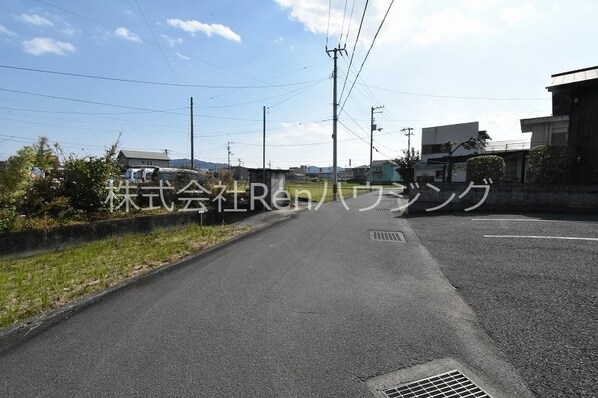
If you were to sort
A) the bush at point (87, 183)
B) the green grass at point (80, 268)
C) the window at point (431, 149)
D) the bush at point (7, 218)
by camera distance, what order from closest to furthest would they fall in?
the green grass at point (80, 268) < the bush at point (7, 218) < the bush at point (87, 183) < the window at point (431, 149)

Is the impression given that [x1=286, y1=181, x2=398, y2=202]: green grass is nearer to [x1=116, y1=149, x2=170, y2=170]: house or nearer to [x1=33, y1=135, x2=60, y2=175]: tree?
[x1=33, y1=135, x2=60, y2=175]: tree

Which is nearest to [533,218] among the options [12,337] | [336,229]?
[336,229]

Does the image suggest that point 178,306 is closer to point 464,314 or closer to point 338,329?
point 338,329

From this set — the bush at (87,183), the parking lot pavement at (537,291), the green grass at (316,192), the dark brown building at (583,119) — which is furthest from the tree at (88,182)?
the dark brown building at (583,119)

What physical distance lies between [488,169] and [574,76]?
17.2 feet

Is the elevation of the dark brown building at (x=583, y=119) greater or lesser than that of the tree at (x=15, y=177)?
greater

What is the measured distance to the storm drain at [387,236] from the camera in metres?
8.00

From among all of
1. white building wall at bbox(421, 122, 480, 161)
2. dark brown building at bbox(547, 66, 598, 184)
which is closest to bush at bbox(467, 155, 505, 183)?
dark brown building at bbox(547, 66, 598, 184)

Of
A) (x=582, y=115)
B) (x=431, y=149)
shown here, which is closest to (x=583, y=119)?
(x=582, y=115)

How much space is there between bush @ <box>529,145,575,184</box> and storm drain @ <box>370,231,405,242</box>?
292 inches

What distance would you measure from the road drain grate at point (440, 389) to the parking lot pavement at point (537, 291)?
0.41 metres

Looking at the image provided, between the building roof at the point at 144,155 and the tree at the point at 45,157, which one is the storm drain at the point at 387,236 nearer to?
the tree at the point at 45,157

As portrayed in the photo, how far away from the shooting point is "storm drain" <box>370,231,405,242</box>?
26.2 ft

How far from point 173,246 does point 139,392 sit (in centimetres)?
539
